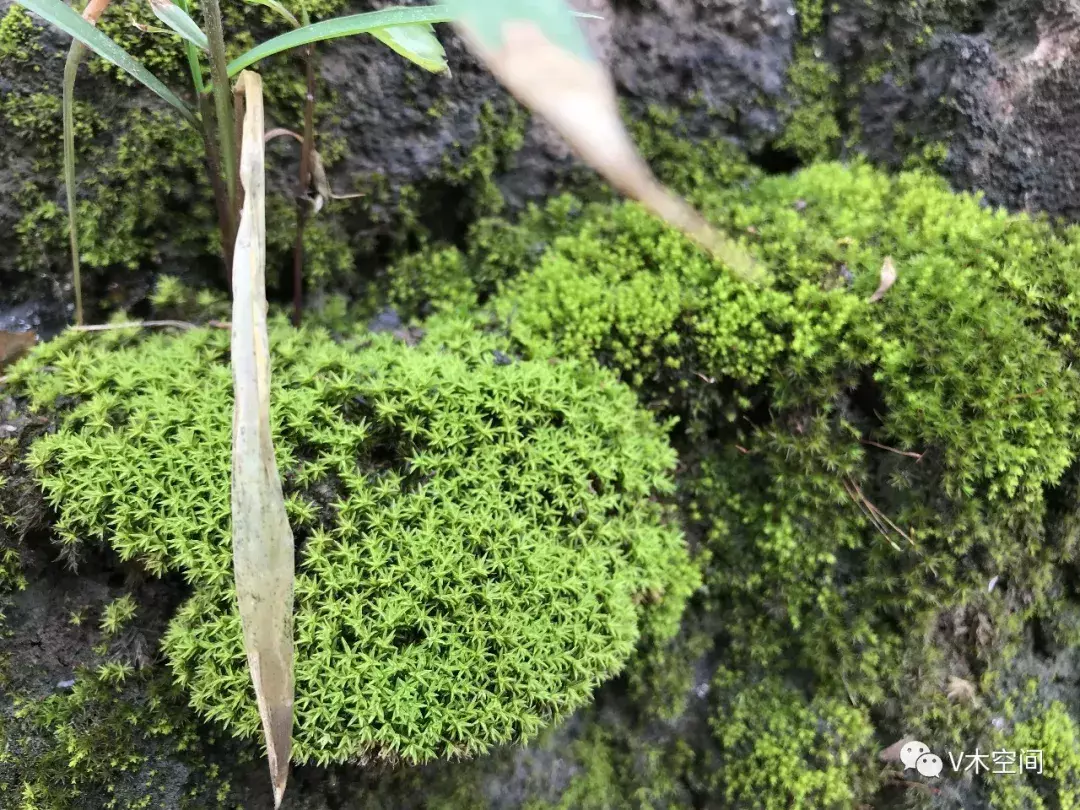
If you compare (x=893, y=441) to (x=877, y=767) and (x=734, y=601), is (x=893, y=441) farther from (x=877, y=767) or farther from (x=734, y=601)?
(x=877, y=767)

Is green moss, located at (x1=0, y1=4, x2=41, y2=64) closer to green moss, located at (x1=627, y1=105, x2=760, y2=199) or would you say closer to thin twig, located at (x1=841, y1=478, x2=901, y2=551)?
green moss, located at (x1=627, y1=105, x2=760, y2=199)

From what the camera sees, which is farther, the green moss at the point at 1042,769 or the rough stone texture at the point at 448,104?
the green moss at the point at 1042,769

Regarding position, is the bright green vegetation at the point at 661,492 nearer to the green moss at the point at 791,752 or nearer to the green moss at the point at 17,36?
the green moss at the point at 791,752

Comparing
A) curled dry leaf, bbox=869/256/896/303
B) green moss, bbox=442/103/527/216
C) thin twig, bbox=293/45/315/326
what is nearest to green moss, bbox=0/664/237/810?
thin twig, bbox=293/45/315/326

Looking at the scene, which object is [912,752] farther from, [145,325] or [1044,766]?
[145,325]

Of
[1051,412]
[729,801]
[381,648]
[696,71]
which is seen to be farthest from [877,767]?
[696,71]

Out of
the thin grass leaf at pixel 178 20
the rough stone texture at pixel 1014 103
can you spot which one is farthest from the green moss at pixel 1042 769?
the thin grass leaf at pixel 178 20

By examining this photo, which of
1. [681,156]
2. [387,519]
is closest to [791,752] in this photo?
[387,519]
